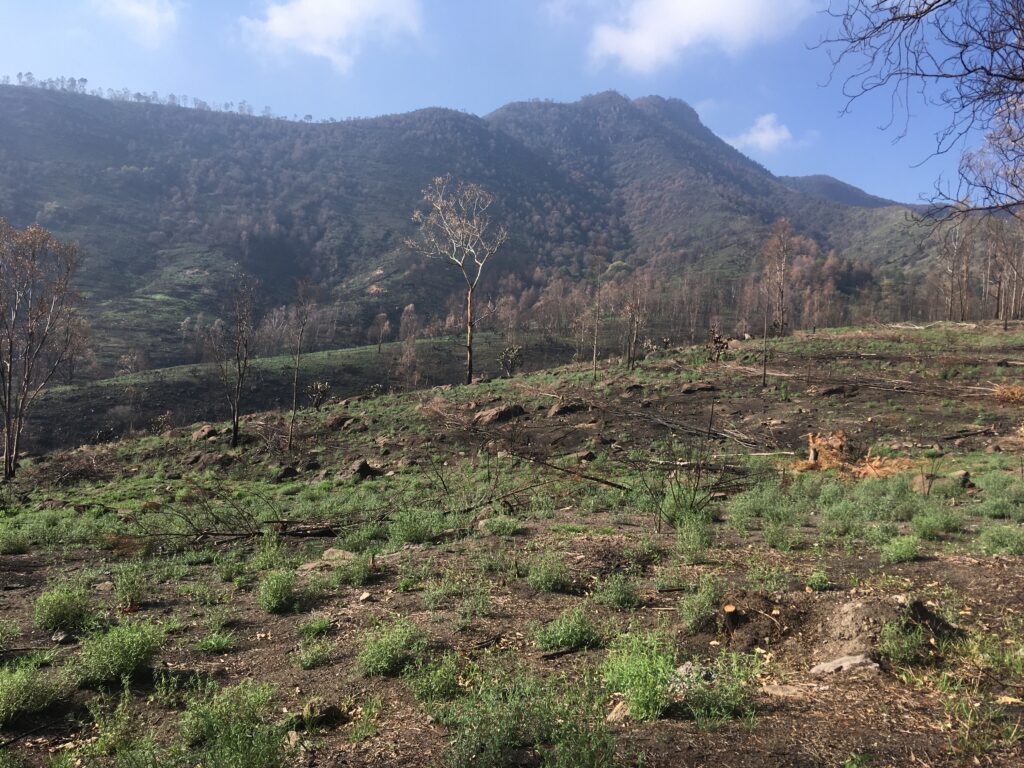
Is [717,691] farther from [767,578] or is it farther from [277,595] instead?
[277,595]

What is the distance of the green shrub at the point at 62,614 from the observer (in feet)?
18.7

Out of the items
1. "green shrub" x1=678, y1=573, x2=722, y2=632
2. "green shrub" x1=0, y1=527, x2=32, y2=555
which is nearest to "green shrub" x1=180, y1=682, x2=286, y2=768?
"green shrub" x1=678, y1=573, x2=722, y2=632

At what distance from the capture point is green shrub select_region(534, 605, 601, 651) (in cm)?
471

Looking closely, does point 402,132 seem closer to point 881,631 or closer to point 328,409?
point 328,409

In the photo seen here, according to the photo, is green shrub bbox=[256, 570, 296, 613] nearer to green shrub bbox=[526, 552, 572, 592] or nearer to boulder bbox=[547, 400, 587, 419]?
green shrub bbox=[526, 552, 572, 592]

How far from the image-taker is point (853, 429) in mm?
15625

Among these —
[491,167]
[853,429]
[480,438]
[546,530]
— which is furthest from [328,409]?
[491,167]

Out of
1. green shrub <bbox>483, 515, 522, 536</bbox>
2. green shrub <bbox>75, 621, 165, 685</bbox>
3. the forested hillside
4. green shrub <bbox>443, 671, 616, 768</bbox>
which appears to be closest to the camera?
green shrub <bbox>443, 671, 616, 768</bbox>

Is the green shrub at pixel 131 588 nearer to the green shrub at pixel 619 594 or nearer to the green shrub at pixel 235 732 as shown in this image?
the green shrub at pixel 235 732

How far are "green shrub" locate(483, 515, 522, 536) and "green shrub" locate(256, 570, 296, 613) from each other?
3.41 m

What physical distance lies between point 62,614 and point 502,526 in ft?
17.8

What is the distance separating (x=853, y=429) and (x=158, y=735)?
16.9 meters

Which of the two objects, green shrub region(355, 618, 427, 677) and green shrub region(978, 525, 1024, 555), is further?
green shrub region(978, 525, 1024, 555)

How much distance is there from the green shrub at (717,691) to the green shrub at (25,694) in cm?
453
